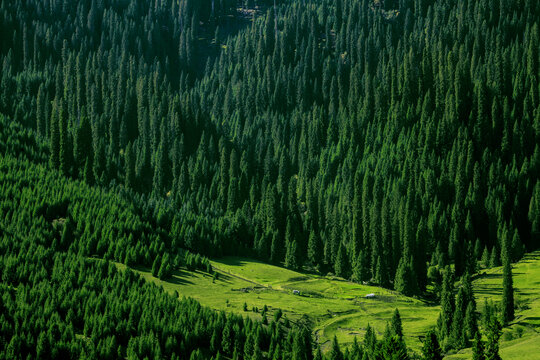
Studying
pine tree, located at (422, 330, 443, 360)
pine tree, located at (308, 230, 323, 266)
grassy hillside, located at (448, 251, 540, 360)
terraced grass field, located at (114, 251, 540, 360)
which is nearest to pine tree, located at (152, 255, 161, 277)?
terraced grass field, located at (114, 251, 540, 360)

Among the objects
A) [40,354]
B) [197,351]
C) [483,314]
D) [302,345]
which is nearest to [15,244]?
[40,354]

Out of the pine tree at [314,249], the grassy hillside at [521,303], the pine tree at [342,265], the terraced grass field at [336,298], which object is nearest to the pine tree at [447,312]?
the terraced grass field at [336,298]

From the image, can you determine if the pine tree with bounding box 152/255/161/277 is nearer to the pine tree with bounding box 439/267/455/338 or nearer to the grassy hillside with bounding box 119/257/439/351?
the grassy hillside with bounding box 119/257/439/351

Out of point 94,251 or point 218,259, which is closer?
point 94,251

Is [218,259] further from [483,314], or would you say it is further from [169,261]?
[483,314]

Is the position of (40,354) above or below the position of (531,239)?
above

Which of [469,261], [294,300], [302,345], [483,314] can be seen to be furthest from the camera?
[469,261]

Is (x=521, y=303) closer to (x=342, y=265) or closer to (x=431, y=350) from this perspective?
(x=431, y=350)

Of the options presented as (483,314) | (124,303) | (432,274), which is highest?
(124,303)

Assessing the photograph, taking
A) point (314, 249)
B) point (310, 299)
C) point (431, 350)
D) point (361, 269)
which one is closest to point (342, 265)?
point (361, 269)
